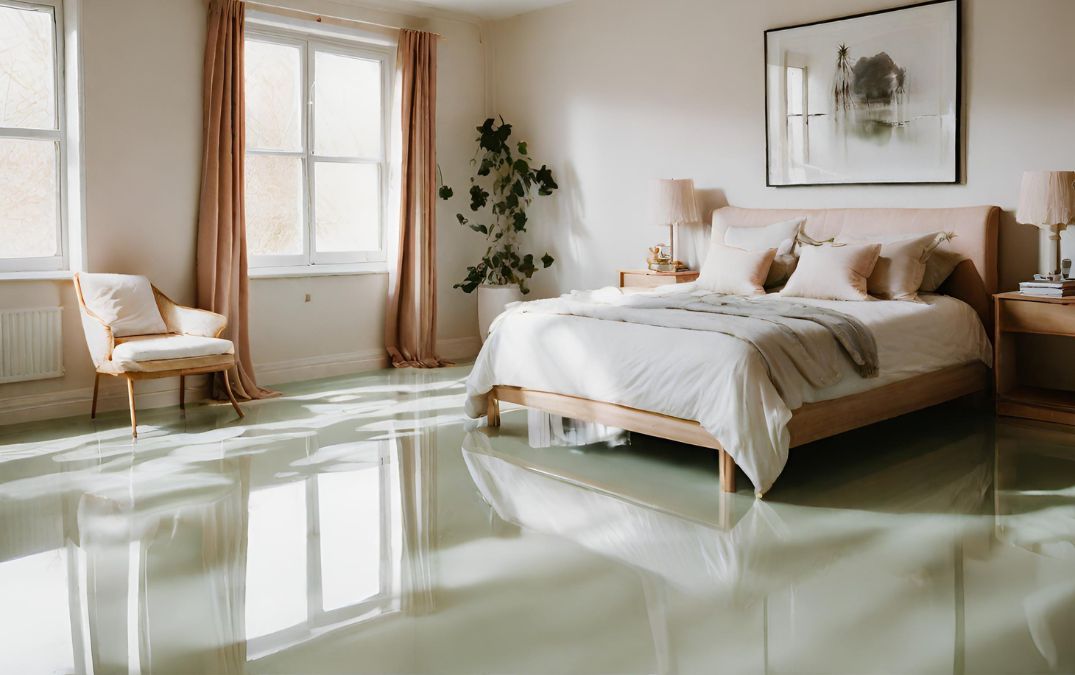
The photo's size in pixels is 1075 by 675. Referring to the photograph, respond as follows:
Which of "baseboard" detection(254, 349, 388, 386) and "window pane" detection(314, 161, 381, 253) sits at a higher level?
"window pane" detection(314, 161, 381, 253)

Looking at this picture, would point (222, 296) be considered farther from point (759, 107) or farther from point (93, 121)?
point (759, 107)

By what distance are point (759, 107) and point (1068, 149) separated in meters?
1.87

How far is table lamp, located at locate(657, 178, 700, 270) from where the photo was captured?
618 cm

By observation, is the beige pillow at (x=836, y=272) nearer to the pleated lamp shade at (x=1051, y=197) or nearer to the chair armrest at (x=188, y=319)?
the pleated lamp shade at (x=1051, y=197)

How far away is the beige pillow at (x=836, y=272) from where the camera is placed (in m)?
4.85

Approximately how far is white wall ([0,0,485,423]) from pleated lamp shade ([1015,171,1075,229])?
14.8 feet

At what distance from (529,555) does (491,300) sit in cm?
431

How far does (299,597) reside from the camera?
274cm

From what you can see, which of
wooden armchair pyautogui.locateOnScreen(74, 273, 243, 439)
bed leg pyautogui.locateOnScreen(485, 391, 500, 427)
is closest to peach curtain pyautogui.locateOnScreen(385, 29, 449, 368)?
wooden armchair pyautogui.locateOnScreen(74, 273, 243, 439)

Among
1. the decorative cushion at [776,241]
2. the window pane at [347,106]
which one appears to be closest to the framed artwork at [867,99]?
the decorative cushion at [776,241]

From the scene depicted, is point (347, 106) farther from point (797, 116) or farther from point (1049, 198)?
point (1049, 198)

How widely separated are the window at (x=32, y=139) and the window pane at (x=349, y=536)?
262 cm

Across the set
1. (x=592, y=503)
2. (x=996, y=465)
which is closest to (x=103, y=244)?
(x=592, y=503)

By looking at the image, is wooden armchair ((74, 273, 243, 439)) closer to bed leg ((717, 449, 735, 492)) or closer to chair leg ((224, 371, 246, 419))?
chair leg ((224, 371, 246, 419))
